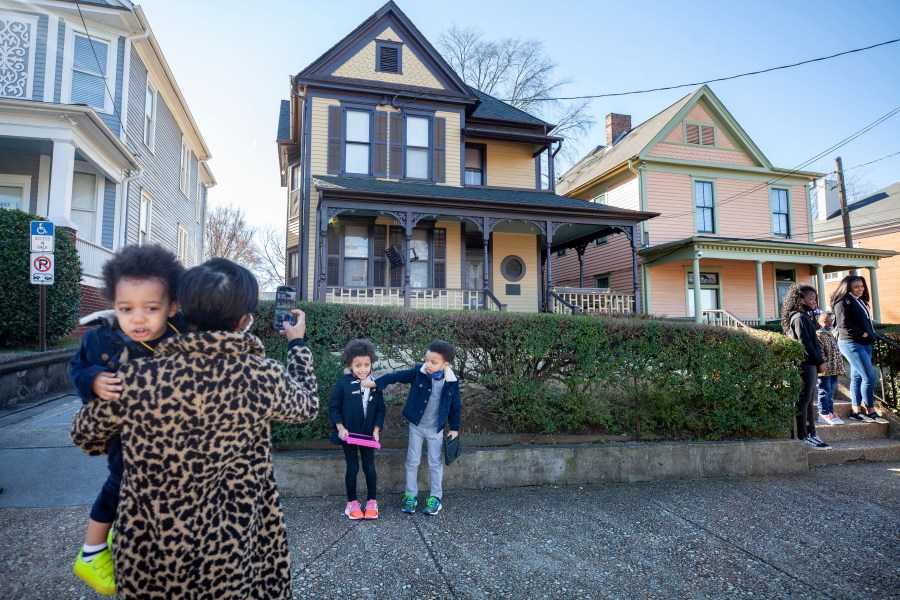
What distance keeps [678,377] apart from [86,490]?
5.66 metres

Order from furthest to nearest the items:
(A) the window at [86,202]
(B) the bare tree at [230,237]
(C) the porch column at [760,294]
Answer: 1. (B) the bare tree at [230,237]
2. (C) the porch column at [760,294]
3. (A) the window at [86,202]

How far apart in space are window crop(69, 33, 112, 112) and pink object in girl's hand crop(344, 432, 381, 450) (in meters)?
13.4

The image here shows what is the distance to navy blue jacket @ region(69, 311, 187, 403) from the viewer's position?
1.62 m

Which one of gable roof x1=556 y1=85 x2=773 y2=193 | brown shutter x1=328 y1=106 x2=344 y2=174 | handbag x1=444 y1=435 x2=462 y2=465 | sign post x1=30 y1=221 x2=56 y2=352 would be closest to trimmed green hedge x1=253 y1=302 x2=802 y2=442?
handbag x1=444 y1=435 x2=462 y2=465

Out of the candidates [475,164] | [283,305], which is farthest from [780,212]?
[283,305]

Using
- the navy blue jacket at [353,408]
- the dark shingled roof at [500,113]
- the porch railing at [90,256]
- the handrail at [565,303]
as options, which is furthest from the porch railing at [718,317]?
the porch railing at [90,256]

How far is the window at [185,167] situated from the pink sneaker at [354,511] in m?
19.5

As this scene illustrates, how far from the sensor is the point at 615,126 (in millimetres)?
22766

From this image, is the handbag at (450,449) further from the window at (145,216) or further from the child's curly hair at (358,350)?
the window at (145,216)

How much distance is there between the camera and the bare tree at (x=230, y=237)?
3831 cm

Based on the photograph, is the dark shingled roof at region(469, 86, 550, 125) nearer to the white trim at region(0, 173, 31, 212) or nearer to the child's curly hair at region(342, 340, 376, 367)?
the white trim at region(0, 173, 31, 212)

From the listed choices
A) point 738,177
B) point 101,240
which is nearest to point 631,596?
point 101,240

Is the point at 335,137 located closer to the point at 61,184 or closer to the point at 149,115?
the point at 149,115

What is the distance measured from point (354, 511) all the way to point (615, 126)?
23.0 meters
